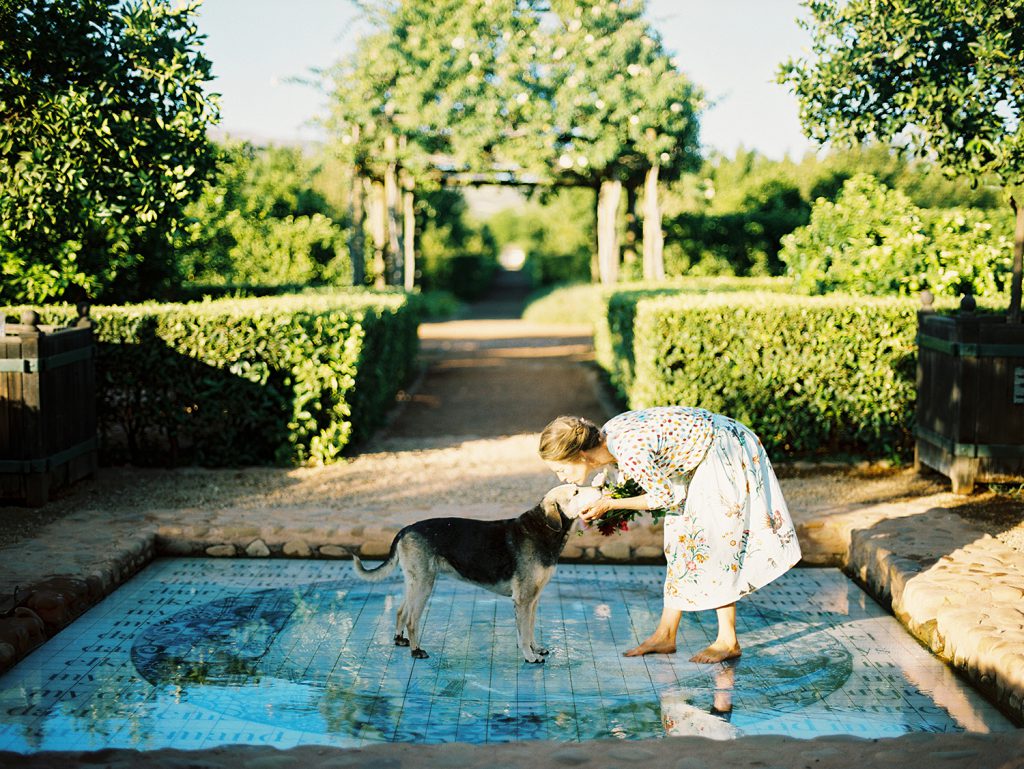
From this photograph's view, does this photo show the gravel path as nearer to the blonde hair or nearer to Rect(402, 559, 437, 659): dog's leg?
Rect(402, 559, 437, 659): dog's leg

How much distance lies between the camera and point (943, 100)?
7930 millimetres

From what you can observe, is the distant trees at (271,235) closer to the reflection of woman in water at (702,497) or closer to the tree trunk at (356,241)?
the tree trunk at (356,241)

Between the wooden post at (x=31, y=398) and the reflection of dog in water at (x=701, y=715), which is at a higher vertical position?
the wooden post at (x=31, y=398)

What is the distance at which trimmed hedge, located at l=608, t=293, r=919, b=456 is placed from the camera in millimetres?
9352

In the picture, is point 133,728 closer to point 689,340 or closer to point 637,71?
point 689,340

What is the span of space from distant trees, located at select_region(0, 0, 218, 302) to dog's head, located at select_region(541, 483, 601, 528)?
5281 millimetres

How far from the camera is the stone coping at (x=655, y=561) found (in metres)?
3.95

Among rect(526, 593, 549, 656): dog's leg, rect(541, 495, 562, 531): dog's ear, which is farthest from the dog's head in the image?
rect(526, 593, 549, 656): dog's leg

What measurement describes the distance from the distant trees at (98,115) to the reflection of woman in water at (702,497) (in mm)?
5393

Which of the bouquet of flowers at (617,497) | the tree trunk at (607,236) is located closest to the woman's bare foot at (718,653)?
the bouquet of flowers at (617,497)

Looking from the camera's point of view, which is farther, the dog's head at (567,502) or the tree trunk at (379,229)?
the tree trunk at (379,229)

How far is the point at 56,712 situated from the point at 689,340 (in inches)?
253

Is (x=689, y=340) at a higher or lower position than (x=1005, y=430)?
higher

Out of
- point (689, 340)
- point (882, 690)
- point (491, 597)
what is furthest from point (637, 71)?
point (882, 690)
